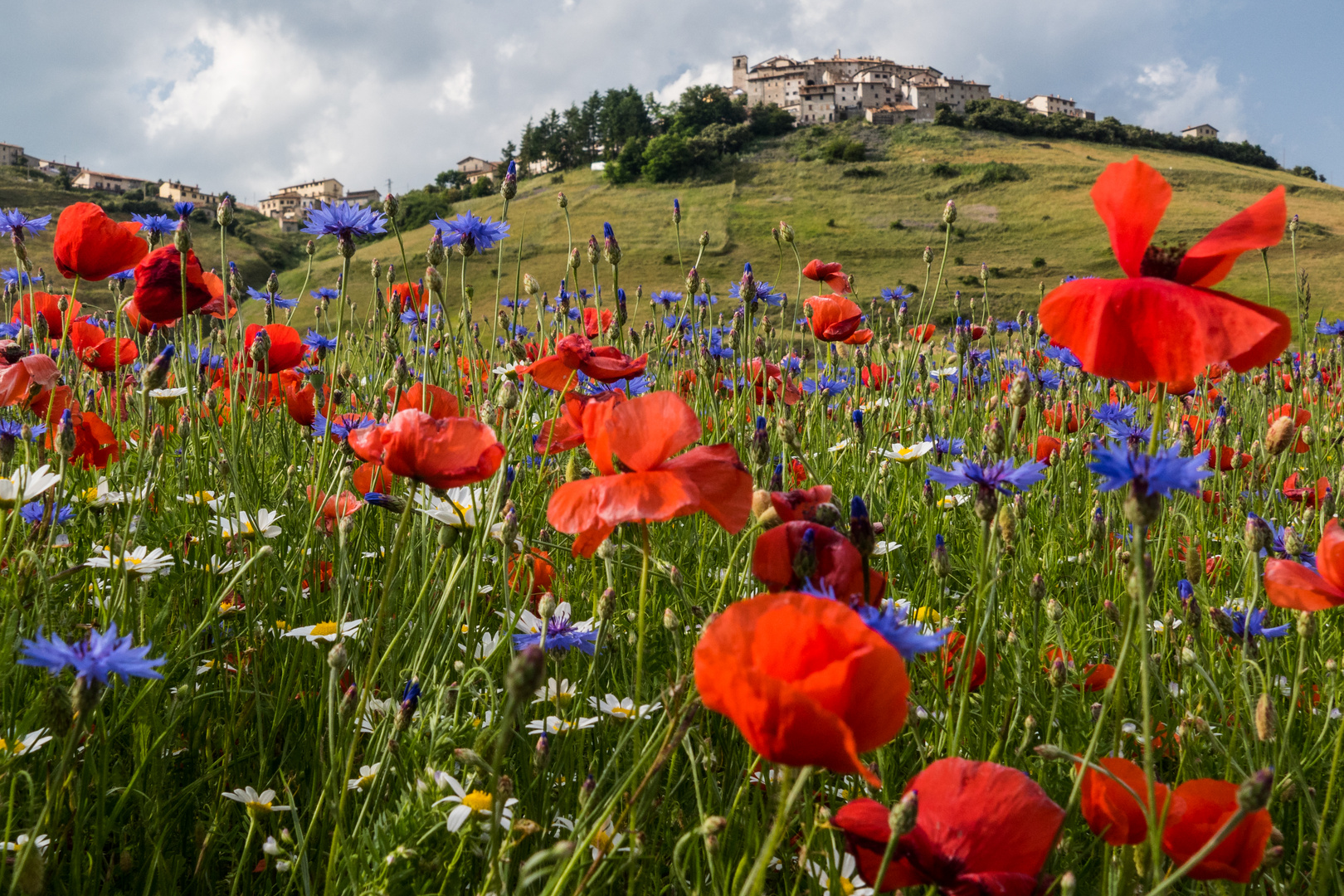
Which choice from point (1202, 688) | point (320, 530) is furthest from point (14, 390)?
point (1202, 688)

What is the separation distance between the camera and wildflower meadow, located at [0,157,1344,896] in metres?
0.57

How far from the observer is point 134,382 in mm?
2465

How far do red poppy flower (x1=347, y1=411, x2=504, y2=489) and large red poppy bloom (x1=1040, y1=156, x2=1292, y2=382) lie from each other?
22.8 inches

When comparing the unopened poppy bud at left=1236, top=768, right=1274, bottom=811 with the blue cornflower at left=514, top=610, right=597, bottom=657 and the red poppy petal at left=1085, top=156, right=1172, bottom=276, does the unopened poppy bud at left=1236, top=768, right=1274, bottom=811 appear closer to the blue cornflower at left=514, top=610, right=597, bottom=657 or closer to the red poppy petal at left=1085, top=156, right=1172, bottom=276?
the red poppy petal at left=1085, top=156, right=1172, bottom=276

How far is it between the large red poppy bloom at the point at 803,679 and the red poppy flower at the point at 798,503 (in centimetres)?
30

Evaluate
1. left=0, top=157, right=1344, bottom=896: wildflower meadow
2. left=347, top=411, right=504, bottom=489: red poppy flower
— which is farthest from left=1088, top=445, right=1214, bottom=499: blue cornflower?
left=347, top=411, right=504, bottom=489: red poppy flower

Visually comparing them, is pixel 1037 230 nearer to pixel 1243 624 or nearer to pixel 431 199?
pixel 431 199

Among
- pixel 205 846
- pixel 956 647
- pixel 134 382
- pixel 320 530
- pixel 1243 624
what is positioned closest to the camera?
pixel 205 846

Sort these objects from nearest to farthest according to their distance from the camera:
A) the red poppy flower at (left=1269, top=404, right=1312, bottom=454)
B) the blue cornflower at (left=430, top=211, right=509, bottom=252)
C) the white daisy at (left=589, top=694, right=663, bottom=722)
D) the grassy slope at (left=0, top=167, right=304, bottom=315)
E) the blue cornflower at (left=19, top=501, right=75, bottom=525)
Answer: the white daisy at (left=589, top=694, right=663, bottom=722), the blue cornflower at (left=19, top=501, right=75, bottom=525), the blue cornflower at (left=430, top=211, right=509, bottom=252), the red poppy flower at (left=1269, top=404, right=1312, bottom=454), the grassy slope at (left=0, top=167, right=304, bottom=315)

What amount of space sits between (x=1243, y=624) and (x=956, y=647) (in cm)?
36

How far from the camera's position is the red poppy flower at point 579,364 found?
3.94 ft

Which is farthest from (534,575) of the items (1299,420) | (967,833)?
(1299,420)

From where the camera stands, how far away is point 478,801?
77 cm

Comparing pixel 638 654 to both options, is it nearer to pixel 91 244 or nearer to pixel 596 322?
pixel 91 244
